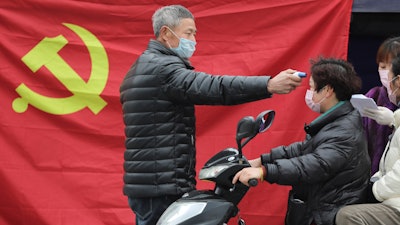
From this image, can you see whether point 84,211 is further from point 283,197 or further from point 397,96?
point 397,96

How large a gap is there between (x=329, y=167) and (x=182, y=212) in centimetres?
82

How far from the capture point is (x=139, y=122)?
10.3 feet

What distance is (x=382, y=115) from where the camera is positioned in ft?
11.3

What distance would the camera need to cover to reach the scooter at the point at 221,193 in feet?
8.60

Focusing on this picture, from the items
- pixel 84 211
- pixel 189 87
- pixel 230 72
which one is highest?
pixel 189 87

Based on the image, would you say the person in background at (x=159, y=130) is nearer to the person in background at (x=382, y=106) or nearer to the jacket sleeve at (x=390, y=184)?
the jacket sleeve at (x=390, y=184)

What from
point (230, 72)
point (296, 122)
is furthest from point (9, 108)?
point (296, 122)

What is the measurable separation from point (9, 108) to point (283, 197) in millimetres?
2334

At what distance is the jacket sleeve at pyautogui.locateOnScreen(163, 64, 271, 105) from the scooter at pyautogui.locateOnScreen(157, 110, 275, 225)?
0.51 feet

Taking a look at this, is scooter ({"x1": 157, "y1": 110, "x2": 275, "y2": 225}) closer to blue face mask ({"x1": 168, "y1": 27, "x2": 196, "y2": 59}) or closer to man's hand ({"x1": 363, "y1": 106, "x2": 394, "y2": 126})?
blue face mask ({"x1": 168, "y1": 27, "x2": 196, "y2": 59})

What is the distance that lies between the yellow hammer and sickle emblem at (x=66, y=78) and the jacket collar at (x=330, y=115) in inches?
82.4

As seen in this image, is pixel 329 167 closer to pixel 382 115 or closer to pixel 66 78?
pixel 382 115

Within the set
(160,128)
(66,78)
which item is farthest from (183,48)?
(66,78)

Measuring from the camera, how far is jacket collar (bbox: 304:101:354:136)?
124 inches
